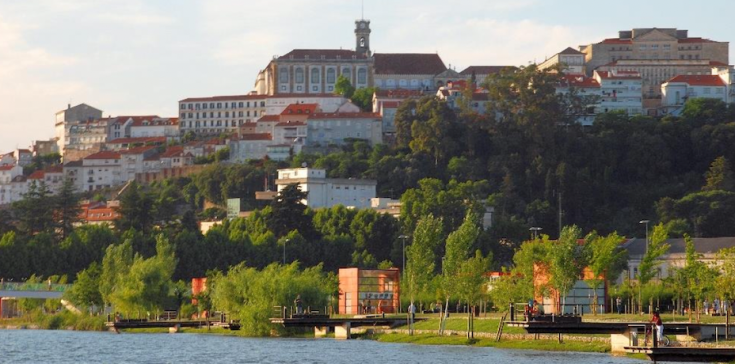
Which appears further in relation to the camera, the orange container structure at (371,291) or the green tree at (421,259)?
the orange container structure at (371,291)

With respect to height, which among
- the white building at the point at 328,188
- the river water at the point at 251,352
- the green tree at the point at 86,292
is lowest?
the river water at the point at 251,352

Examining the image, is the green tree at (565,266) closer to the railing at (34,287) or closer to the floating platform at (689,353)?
the floating platform at (689,353)

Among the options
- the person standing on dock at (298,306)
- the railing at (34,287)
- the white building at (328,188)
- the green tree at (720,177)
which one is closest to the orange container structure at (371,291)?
the person standing on dock at (298,306)

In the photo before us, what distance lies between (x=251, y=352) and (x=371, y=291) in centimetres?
2821

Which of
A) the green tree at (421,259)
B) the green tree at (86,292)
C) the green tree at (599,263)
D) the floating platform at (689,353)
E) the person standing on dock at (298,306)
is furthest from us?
the green tree at (86,292)

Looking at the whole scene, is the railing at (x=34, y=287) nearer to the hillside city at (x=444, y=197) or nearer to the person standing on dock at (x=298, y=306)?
the hillside city at (x=444, y=197)

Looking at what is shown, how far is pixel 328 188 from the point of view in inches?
7377

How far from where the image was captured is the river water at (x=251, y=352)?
7531cm

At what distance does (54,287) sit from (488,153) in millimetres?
73238

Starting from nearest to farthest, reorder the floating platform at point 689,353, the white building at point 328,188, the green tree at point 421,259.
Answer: the floating platform at point 689,353 < the green tree at point 421,259 < the white building at point 328,188

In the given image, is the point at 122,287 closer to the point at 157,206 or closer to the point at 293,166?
the point at 157,206

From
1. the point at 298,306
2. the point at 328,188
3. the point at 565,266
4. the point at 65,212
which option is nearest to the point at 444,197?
the point at 328,188

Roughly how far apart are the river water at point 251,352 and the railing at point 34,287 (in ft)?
83.4

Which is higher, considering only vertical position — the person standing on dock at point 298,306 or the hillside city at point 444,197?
the hillside city at point 444,197
